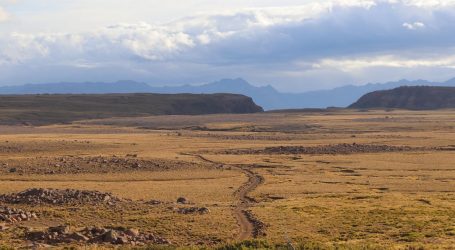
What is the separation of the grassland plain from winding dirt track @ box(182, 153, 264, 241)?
0.30ft

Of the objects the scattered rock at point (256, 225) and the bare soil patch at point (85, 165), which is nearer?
the scattered rock at point (256, 225)

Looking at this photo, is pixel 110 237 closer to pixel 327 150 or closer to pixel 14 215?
Result: pixel 14 215

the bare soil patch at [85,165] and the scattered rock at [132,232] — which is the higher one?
the scattered rock at [132,232]

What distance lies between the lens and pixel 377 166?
6138 cm

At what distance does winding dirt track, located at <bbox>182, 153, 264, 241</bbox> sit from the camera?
97.7 ft

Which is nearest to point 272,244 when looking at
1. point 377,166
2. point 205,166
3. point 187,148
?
point 205,166

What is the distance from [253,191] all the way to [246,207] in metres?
7.81

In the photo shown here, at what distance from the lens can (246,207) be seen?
36.4 metres

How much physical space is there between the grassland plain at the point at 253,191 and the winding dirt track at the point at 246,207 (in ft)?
0.30

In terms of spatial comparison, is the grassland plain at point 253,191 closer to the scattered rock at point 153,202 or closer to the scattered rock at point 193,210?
the scattered rock at point 153,202

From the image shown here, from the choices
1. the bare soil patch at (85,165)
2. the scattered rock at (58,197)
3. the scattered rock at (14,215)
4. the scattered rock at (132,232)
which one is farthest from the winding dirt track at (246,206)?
the scattered rock at (14,215)

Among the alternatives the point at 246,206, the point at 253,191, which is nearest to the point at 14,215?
the point at 246,206

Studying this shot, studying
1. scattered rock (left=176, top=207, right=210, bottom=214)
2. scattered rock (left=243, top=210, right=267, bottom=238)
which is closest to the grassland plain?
scattered rock (left=243, top=210, right=267, bottom=238)

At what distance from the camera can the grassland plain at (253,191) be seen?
95.2ft
